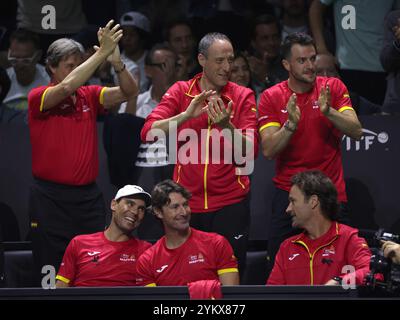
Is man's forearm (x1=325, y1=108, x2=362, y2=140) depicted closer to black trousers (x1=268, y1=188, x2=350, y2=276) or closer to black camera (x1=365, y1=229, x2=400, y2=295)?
black trousers (x1=268, y1=188, x2=350, y2=276)

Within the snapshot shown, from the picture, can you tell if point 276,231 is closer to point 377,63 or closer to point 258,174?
point 258,174

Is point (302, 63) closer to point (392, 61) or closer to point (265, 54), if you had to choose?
point (392, 61)

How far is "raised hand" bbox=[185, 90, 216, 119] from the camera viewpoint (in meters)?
6.45

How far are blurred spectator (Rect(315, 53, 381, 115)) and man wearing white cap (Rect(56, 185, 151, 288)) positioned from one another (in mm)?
1625

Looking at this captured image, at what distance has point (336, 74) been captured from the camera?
7805 mm

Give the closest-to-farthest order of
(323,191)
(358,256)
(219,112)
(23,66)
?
(358,256) < (219,112) < (323,191) < (23,66)

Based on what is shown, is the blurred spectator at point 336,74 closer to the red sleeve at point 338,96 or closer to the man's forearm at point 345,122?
the red sleeve at point 338,96

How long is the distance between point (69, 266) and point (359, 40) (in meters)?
2.75

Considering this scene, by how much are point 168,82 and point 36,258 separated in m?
1.74

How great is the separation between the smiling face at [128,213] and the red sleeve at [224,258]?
0.60m

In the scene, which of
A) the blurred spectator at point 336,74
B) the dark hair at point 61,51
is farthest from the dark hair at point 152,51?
the dark hair at point 61,51

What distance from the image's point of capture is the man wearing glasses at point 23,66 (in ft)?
27.7

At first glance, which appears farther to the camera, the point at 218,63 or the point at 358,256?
the point at 218,63

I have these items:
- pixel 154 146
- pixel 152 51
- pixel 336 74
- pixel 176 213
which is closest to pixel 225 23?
pixel 152 51
